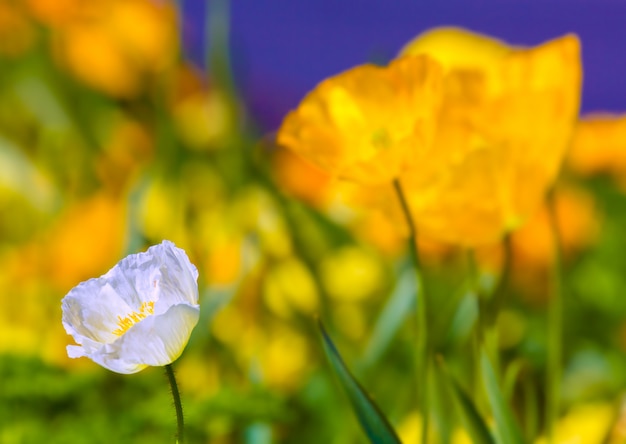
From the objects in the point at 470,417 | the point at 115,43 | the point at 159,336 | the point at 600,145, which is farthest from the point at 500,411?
the point at 115,43

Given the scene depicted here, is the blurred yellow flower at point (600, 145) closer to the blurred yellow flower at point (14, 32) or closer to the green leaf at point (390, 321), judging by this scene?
the green leaf at point (390, 321)

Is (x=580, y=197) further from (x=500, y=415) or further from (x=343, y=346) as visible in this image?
(x=500, y=415)

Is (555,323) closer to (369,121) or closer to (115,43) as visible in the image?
(369,121)

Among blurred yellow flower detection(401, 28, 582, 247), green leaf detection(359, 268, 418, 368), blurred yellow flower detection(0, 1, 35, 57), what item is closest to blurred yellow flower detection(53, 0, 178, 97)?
blurred yellow flower detection(0, 1, 35, 57)

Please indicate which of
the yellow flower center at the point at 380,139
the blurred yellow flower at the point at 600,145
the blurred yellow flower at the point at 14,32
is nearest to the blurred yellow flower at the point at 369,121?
the yellow flower center at the point at 380,139

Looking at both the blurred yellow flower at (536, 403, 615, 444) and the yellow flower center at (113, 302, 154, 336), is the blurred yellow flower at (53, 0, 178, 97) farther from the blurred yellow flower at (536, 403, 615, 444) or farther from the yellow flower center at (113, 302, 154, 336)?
the yellow flower center at (113, 302, 154, 336)

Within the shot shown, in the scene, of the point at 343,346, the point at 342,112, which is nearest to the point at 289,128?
the point at 342,112
